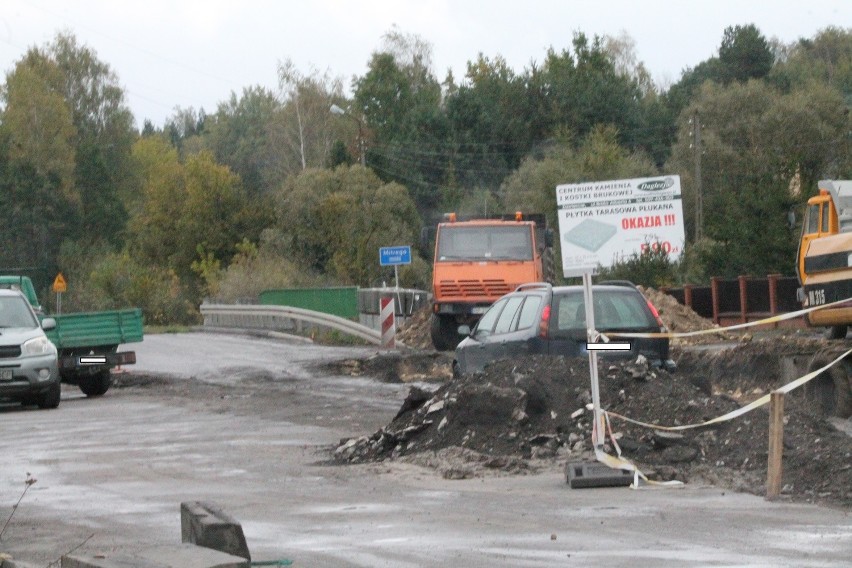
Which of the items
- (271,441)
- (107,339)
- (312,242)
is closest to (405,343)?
(107,339)

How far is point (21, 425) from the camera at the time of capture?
749 inches

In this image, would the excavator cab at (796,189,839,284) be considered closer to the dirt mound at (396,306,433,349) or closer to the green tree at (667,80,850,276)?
the dirt mound at (396,306,433,349)

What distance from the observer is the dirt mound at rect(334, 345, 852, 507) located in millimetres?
11969

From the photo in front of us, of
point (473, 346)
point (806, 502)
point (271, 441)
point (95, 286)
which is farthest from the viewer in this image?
point (95, 286)

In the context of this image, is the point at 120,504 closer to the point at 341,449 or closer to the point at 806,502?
the point at 341,449

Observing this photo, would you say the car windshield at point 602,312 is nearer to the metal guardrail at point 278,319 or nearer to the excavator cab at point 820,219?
the excavator cab at point 820,219

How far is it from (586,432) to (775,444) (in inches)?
126

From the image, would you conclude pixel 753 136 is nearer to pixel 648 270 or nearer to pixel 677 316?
pixel 648 270

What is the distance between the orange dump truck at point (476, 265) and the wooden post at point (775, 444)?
65.9 feet

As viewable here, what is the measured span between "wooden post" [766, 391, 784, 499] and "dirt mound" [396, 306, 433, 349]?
957 inches

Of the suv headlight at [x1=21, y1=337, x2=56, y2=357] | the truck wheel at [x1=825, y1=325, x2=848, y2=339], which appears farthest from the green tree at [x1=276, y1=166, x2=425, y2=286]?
the truck wheel at [x1=825, y1=325, x2=848, y2=339]

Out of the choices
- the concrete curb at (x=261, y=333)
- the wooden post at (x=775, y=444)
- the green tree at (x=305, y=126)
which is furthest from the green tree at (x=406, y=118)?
the wooden post at (x=775, y=444)

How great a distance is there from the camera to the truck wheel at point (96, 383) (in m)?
24.9

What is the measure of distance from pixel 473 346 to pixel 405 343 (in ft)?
→ 60.9
